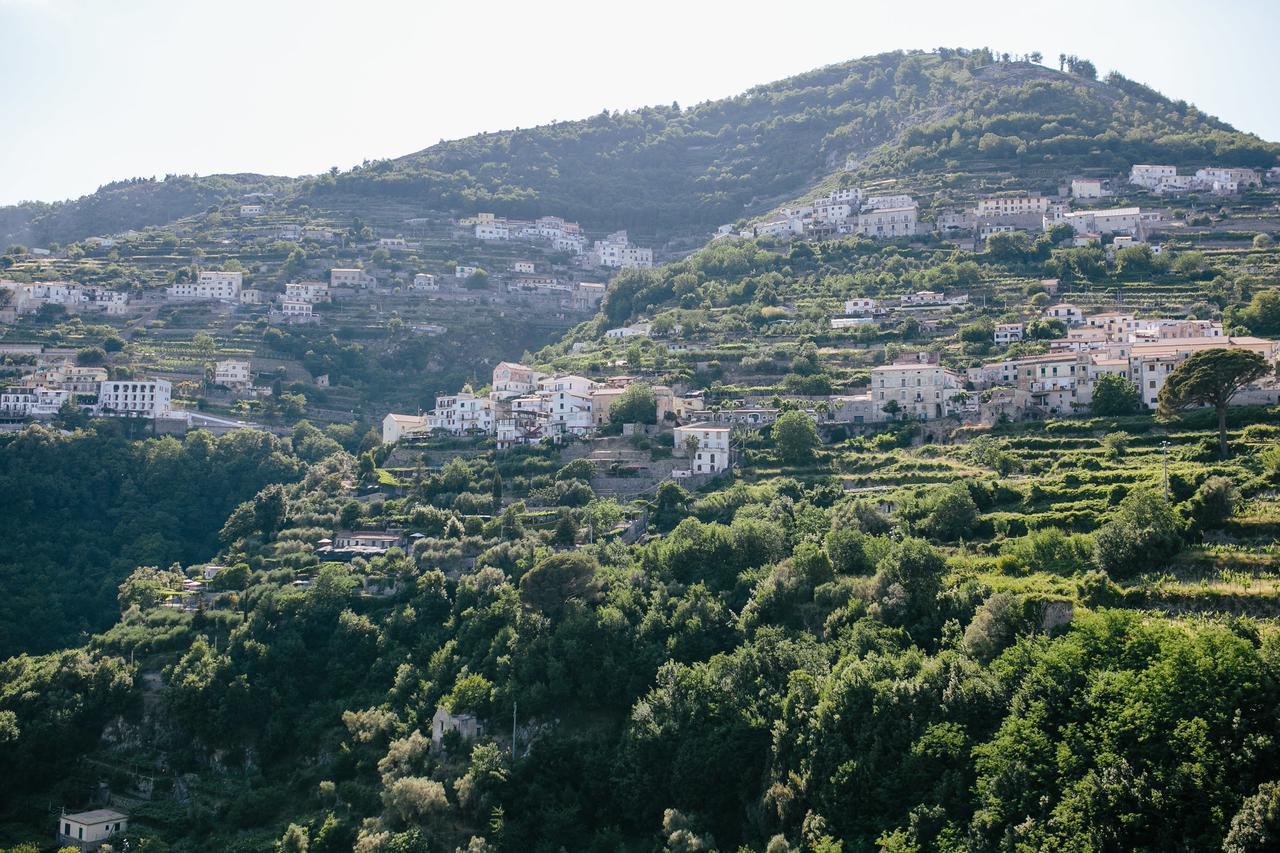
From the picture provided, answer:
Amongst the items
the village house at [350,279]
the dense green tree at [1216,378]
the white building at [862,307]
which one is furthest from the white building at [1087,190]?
the village house at [350,279]

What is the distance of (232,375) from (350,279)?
56.6 ft

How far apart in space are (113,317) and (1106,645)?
225 feet

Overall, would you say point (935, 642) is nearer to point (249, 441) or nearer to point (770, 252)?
point (249, 441)

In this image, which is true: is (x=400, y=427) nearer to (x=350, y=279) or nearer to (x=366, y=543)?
(x=366, y=543)

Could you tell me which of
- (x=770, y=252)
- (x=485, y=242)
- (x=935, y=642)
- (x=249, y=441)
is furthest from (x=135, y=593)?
(x=485, y=242)

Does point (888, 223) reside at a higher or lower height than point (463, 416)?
higher

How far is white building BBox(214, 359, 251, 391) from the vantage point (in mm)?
68375

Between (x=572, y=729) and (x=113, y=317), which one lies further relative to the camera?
(x=113, y=317)

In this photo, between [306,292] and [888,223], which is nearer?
[888,223]

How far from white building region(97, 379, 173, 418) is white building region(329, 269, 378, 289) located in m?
22.9

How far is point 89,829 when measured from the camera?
3619cm

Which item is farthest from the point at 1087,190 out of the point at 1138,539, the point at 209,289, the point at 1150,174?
the point at 209,289

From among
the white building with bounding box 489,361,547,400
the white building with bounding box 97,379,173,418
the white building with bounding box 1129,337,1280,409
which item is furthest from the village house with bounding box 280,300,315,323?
the white building with bounding box 1129,337,1280,409

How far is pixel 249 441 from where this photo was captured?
198 ft
